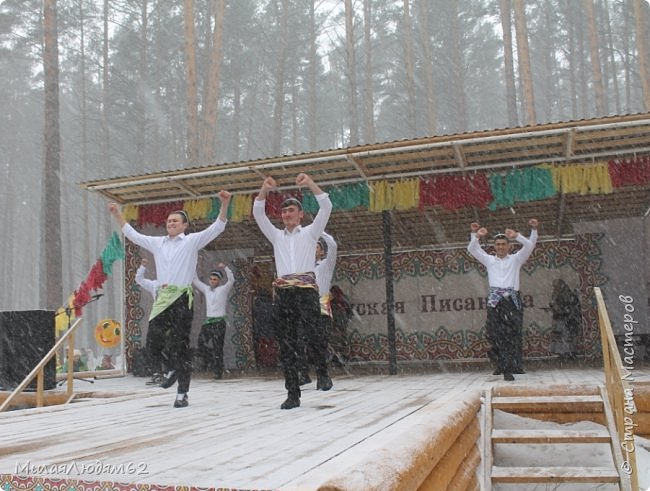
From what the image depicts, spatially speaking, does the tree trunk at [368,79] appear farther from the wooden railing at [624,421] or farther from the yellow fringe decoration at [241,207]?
the wooden railing at [624,421]

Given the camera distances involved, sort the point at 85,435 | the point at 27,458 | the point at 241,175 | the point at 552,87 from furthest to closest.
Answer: the point at 552,87
the point at 241,175
the point at 85,435
the point at 27,458

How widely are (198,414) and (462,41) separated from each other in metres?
27.3

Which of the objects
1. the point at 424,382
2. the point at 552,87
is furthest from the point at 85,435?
the point at 552,87

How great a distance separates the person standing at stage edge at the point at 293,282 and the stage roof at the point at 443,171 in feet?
10.6

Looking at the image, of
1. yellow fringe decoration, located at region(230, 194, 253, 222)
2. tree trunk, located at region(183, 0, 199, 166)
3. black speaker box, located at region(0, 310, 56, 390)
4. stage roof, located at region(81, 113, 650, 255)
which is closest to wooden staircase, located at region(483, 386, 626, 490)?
stage roof, located at region(81, 113, 650, 255)

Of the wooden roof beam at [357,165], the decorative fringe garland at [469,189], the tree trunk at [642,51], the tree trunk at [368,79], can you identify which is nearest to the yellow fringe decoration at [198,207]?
the decorative fringe garland at [469,189]

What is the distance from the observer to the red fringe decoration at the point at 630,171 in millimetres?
8125

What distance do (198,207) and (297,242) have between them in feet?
17.0

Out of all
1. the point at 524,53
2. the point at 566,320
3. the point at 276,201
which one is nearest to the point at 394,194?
the point at 276,201

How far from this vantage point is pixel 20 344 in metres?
8.50

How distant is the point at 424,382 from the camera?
7629 millimetres

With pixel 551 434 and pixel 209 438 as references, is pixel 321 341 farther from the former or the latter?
pixel 209 438

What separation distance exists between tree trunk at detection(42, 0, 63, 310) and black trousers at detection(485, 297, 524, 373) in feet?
36.6

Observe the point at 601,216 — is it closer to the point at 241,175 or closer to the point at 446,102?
the point at 241,175
